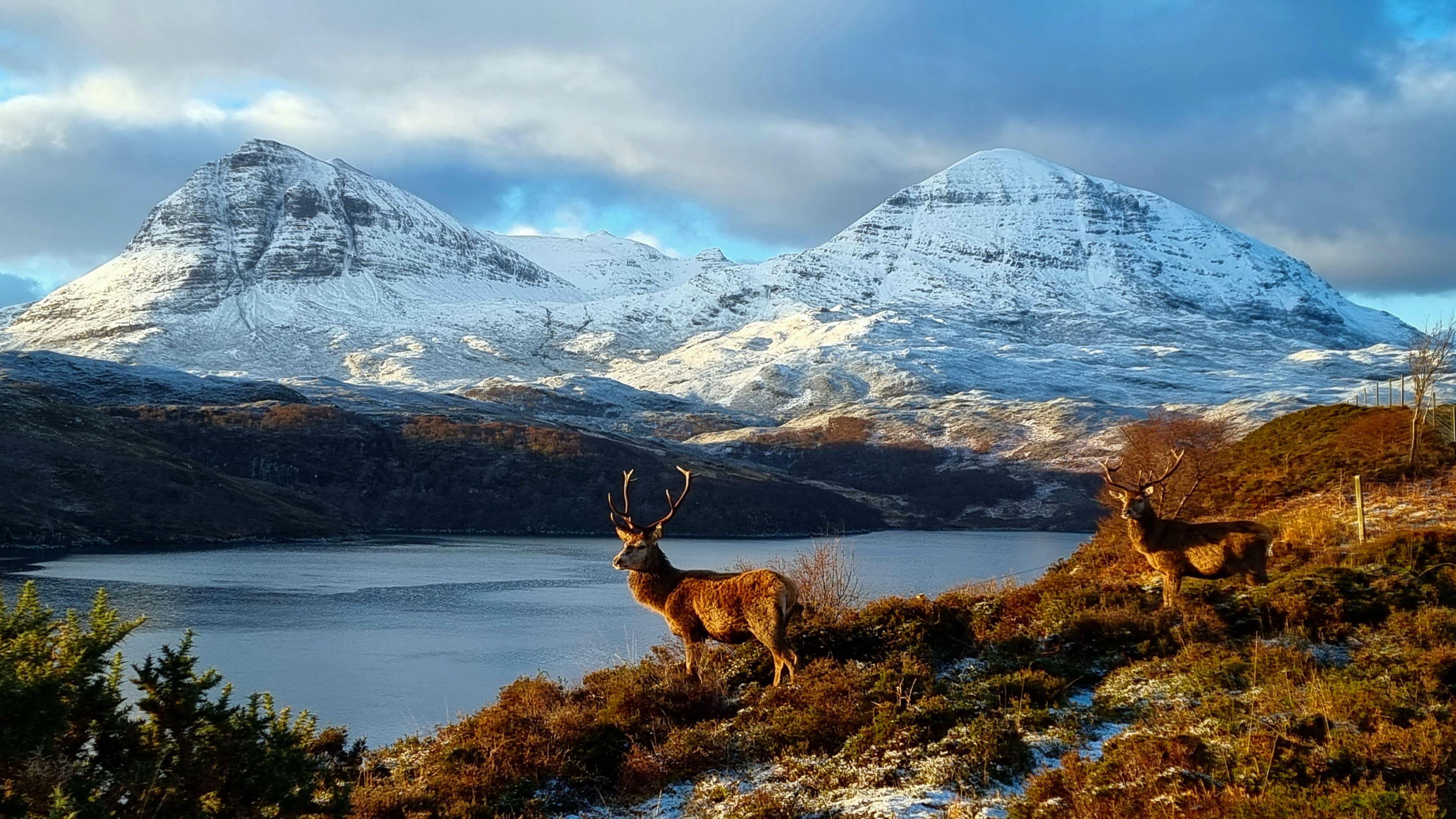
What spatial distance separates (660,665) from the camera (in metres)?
12.3

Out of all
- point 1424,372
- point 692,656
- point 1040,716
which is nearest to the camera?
point 1040,716

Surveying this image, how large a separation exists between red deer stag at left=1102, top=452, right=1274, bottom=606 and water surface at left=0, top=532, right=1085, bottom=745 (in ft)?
30.9

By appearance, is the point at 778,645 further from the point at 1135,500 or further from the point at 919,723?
the point at 1135,500

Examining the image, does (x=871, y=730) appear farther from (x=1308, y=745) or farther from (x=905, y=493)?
(x=905, y=493)

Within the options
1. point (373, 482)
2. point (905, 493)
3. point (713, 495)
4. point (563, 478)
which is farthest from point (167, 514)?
point (905, 493)

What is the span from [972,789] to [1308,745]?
2.31 m

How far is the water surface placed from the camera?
97.5 feet

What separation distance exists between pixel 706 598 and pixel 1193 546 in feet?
19.0

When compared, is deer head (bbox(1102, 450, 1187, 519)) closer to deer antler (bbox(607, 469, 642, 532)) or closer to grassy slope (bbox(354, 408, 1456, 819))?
grassy slope (bbox(354, 408, 1456, 819))

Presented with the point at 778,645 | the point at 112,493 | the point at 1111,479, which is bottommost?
the point at 112,493

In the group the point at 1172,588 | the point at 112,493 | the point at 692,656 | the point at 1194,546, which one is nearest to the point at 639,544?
the point at 692,656

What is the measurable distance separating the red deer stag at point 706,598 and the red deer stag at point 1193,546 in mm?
4383

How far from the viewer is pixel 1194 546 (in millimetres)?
12680

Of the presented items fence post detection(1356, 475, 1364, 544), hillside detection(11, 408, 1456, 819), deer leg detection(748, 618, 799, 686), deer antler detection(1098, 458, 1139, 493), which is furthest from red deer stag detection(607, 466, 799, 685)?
fence post detection(1356, 475, 1364, 544)
